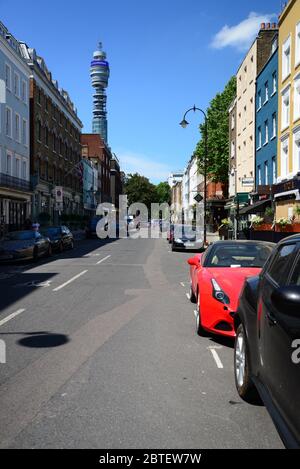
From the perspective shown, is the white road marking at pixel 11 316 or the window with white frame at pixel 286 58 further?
the window with white frame at pixel 286 58

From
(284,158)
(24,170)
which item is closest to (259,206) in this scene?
(284,158)

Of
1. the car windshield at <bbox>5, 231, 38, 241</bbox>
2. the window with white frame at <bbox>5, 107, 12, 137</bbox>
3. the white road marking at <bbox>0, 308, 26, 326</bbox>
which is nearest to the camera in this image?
the white road marking at <bbox>0, 308, 26, 326</bbox>

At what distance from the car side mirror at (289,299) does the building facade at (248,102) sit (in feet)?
90.6

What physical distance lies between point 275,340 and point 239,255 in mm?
4884

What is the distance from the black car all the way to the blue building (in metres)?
25.7

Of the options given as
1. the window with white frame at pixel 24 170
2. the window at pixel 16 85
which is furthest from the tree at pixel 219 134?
the window at pixel 16 85

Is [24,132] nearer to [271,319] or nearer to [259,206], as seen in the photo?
[259,206]

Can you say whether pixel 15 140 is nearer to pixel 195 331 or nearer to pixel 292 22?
pixel 292 22

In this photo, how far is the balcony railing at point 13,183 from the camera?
35953mm

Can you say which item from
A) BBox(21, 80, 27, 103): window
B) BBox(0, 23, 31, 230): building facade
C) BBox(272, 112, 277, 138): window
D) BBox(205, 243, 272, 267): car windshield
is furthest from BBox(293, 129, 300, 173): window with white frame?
BBox(21, 80, 27, 103): window

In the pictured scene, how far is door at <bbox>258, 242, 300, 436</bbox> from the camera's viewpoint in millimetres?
3207

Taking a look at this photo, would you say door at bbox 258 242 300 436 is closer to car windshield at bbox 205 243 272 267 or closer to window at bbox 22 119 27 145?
car windshield at bbox 205 243 272 267

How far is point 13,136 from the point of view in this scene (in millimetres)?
39000

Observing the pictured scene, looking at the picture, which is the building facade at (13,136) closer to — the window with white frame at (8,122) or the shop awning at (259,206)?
the window with white frame at (8,122)
